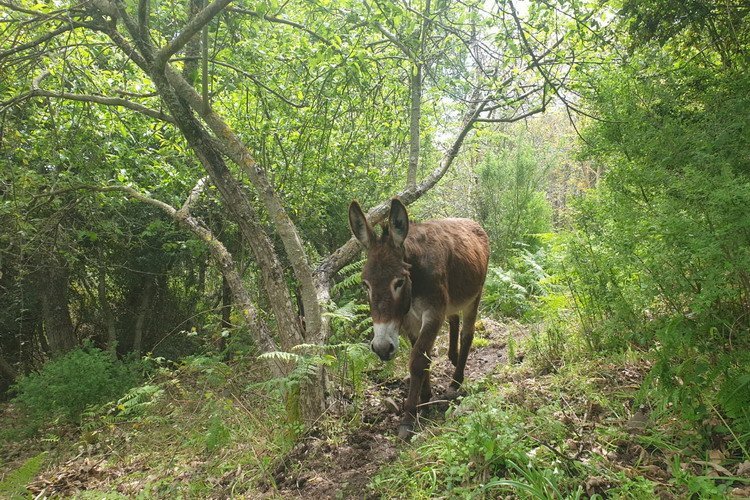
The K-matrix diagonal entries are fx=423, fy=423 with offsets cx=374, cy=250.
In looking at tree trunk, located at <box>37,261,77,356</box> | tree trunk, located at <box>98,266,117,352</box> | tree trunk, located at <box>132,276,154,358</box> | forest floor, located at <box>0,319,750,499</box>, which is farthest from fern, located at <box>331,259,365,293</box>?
tree trunk, located at <box>37,261,77,356</box>

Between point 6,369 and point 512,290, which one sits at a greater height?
point 512,290

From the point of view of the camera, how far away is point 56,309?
861cm

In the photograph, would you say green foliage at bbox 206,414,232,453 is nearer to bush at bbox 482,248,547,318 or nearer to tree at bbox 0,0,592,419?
tree at bbox 0,0,592,419

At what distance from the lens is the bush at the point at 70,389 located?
608cm

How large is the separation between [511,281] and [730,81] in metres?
4.63

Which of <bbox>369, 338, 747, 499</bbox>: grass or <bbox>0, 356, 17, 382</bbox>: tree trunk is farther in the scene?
<bbox>0, 356, 17, 382</bbox>: tree trunk

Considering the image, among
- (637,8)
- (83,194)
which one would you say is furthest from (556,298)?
(83,194)

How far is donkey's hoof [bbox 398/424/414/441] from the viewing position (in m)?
3.46

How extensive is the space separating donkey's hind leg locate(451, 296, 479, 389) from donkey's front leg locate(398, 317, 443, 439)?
84 centimetres

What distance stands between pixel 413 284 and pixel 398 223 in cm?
60

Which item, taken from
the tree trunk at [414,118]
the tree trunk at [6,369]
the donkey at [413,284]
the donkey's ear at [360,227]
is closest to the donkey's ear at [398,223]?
the donkey at [413,284]

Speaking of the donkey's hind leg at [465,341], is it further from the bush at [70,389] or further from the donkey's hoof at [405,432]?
the bush at [70,389]

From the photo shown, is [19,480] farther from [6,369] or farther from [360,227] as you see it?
[6,369]

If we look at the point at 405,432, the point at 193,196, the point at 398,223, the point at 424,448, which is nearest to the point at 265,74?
the point at 193,196
